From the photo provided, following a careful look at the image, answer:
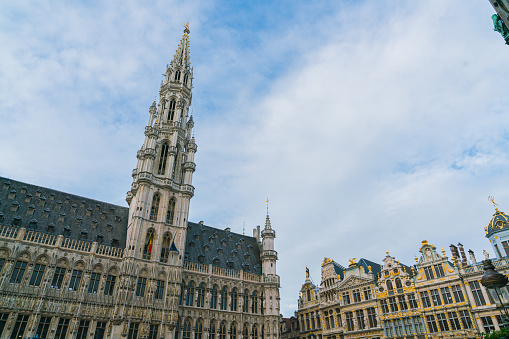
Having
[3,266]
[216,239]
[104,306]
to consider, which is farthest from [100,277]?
[216,239]

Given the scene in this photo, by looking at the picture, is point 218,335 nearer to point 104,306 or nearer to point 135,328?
point 135,328

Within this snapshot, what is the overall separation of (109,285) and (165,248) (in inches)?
323

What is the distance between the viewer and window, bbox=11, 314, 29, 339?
32.6 metres

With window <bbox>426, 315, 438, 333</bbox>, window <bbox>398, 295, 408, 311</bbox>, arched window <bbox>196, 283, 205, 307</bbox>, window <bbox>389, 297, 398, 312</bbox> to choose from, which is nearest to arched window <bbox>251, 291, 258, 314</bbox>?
arched window <bbox>196, 283, 205, 307</bbox>

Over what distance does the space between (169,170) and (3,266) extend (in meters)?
22.6

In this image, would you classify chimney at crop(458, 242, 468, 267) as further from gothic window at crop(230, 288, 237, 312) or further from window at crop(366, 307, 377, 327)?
gothic window at crop(230, 288, 237, 312)

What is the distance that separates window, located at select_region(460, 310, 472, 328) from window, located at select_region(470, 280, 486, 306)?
166 cm

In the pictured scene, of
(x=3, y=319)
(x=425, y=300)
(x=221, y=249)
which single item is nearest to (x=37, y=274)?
(x=3, y=319)

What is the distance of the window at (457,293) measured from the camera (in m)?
37.2

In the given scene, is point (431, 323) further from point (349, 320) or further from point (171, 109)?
point (171, 109)

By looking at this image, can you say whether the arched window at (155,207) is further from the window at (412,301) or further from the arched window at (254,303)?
the window at (412,301)

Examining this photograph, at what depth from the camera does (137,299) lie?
38.9m

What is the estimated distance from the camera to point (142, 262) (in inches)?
1624

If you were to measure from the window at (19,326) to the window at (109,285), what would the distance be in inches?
314
